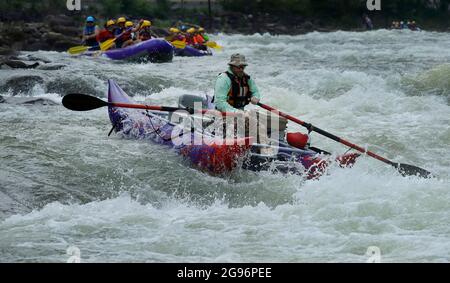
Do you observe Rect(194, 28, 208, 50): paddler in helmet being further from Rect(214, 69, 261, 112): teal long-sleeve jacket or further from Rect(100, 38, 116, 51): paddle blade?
Rect(214, 69, 261, 112): teal long-sleeve jacket

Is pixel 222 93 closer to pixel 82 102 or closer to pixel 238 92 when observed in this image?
pixel 238 92

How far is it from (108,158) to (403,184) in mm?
3157

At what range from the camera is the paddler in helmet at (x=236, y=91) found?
777cm

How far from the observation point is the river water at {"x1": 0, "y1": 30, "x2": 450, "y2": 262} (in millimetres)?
5512

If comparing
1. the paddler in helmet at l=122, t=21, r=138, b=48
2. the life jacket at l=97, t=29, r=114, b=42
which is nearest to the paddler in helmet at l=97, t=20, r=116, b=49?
the life jacket at l=97, t=29, r=114, b=42

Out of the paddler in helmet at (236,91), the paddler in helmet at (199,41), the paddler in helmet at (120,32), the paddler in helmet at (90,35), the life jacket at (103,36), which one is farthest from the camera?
the paddler in helmet at (199,41)

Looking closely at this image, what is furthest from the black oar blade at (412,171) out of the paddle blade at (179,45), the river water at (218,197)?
the paddle blade at (179,45)

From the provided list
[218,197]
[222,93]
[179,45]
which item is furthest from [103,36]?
[218,197]

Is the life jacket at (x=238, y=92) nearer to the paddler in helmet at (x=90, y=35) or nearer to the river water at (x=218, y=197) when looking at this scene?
the river water at (x=218, y=197)

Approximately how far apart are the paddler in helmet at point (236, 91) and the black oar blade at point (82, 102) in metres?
1.24

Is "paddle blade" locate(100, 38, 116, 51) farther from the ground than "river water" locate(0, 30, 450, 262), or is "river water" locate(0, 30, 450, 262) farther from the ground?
"river water" locate(0, 30, 450, 262)

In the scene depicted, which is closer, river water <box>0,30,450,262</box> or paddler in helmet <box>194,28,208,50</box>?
river water <box>0,30,450,262</box>
